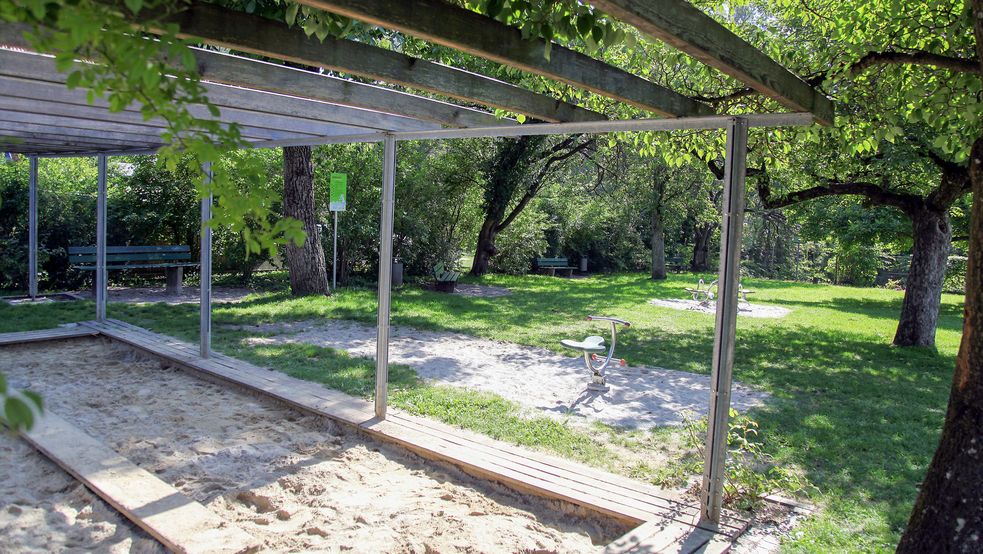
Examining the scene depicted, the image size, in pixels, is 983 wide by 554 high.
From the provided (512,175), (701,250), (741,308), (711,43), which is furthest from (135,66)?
(701,250)

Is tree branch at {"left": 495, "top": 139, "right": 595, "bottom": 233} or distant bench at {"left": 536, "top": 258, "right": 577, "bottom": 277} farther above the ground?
tree branch at {"left": 495, "top": 139, "right": 595, "bottom": 233}

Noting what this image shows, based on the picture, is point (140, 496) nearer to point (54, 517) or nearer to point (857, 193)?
point (54, 517)

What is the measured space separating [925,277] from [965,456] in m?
8.79

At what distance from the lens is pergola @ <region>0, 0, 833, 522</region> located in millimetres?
2705

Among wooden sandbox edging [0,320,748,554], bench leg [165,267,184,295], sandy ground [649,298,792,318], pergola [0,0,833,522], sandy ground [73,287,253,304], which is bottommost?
wooden sandbox edging [0,320,748,554]

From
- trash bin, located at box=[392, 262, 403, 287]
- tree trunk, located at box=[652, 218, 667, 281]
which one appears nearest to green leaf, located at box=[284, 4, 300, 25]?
trash bin, located at box=[392, 262, 403, 287]

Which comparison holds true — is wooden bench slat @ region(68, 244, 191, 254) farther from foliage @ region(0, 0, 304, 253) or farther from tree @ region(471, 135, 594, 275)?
foliage @ region(0, 0, 304, 253)

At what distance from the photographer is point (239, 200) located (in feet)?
6.72

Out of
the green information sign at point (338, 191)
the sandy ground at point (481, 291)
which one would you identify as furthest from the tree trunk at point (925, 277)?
the green information sign at point (338, 191)

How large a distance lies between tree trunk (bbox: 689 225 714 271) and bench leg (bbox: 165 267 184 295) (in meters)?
20.3

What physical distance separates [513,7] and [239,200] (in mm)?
1379

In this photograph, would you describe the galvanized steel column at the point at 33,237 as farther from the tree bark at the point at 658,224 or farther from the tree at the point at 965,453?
the tree bark at the point at 658,224

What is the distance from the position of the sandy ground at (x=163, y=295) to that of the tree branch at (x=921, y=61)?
10745mm

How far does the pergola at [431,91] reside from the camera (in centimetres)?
271
